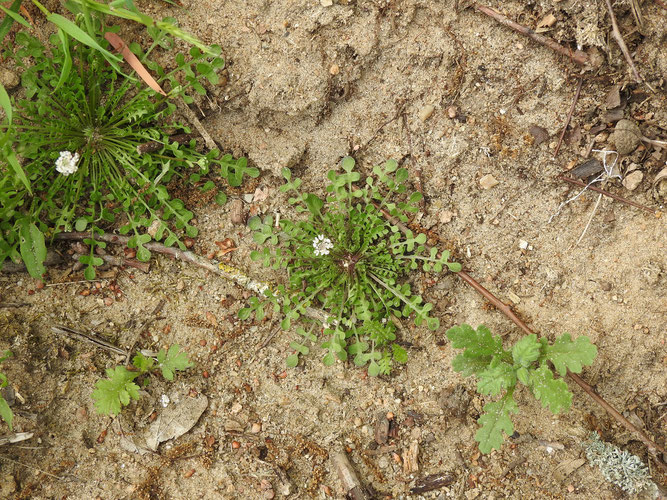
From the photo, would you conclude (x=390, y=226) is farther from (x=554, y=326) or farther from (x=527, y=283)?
(x=554, y=326)

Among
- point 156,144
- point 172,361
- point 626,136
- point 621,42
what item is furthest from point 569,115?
point 172,361

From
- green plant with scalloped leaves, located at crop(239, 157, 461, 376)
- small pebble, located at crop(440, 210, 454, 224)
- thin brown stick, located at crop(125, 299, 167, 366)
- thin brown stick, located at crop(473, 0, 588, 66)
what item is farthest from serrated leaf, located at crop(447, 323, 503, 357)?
thin brown stick, located at crop(125, 299, 167, 366)

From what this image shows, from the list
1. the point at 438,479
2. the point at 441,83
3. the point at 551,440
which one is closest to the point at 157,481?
the point at 438,479

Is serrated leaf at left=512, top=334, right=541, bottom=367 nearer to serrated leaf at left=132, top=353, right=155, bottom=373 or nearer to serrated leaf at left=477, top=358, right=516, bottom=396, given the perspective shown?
serrated leaf at left=477, top=358, right=516, bottom=396

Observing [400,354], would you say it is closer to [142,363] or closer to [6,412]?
[142,363]

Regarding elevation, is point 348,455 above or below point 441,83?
below
